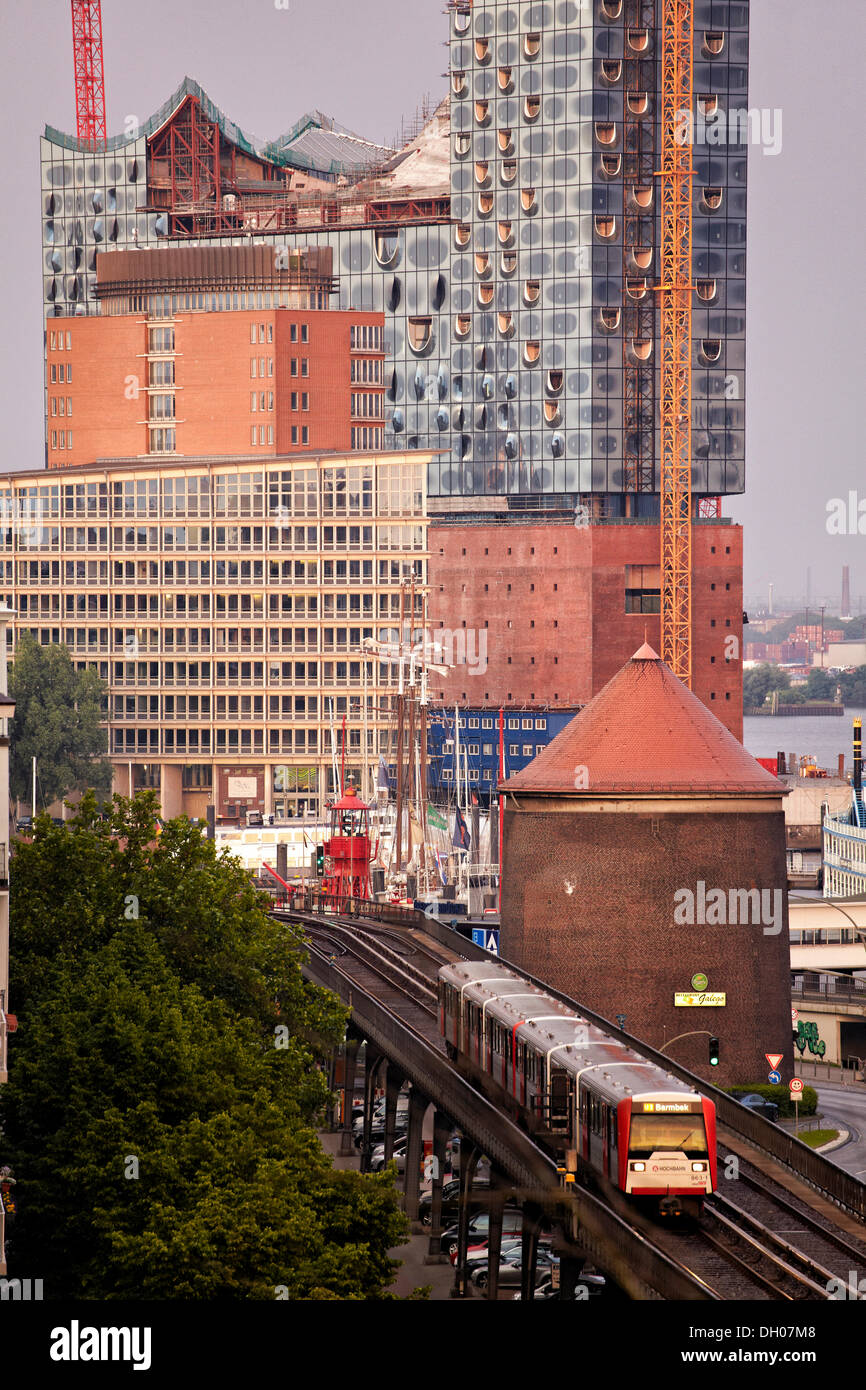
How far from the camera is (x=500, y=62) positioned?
19075cm

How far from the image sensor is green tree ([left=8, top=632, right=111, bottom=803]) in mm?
158625

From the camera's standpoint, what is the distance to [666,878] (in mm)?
66000

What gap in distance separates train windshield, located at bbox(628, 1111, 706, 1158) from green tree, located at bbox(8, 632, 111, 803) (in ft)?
406

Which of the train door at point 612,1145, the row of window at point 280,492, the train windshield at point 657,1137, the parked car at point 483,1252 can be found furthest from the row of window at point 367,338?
the train windshield at point 657,1137

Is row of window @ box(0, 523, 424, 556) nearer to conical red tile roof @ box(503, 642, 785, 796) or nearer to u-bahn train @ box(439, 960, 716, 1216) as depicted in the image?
conical red tile roof @ box(503, 642, 785, 796)

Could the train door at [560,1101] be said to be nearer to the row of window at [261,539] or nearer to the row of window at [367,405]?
the row of window at [261,539]

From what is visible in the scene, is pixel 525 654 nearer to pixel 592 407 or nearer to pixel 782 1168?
pixel 592 407

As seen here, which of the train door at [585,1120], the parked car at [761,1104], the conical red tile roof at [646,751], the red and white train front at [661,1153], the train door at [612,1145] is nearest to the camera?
the red and white train front at [661,1153]

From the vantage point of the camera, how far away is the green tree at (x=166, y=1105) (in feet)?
109

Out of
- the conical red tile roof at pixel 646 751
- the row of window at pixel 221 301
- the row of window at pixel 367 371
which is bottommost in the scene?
the conical red tile roof at pixel 646 751

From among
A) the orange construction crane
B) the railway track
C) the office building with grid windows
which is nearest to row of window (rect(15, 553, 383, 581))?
the office building with grid windows

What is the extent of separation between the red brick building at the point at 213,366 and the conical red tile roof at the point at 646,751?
118862 millimetres

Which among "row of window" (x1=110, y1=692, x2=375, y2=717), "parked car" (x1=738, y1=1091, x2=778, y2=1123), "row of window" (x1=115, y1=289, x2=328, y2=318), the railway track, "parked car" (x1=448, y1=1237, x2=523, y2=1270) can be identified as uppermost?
"row of window" (x1=115, y1=289, x2=328, y2=318)

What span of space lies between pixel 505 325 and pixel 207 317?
1020 inches
